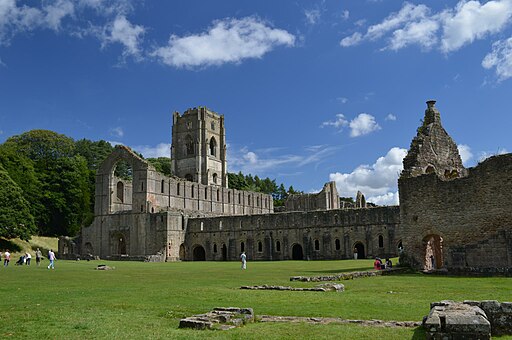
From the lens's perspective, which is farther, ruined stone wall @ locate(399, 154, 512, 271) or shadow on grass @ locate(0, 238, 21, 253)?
shadow on grass @ locate(0, 238, 21, 253)

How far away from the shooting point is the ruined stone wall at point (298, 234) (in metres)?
52.2

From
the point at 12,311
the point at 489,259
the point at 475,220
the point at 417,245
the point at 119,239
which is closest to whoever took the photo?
the point at 12,311

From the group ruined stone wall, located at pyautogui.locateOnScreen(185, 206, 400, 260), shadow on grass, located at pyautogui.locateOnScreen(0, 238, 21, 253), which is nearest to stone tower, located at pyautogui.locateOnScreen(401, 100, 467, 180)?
ruined stone wall, located at pyautogui.locateOnScreen(185, 206, 400, 260)

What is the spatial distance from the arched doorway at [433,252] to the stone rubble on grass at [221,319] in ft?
57.3

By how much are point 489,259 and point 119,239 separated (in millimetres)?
54263

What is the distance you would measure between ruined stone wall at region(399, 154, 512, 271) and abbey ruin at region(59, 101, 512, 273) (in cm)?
5

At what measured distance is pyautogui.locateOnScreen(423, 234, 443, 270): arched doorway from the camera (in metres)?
26.2

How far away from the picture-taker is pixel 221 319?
10.4 metres

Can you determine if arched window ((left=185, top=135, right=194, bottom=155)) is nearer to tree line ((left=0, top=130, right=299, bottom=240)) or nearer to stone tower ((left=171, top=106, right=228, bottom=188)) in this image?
stone tower ((left=171, top=106, right=228, bottom=188))

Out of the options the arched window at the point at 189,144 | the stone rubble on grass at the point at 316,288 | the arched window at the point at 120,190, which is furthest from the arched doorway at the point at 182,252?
the stone rubble on grass at the point at 316,288

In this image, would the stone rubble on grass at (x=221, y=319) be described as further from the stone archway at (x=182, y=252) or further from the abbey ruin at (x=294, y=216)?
the stone archway at (x=182, y=252)

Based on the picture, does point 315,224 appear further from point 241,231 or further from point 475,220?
point 475,220

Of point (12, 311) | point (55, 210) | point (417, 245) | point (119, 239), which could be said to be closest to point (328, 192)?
point (119, 239)

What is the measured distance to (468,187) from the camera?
2461 centimetres
